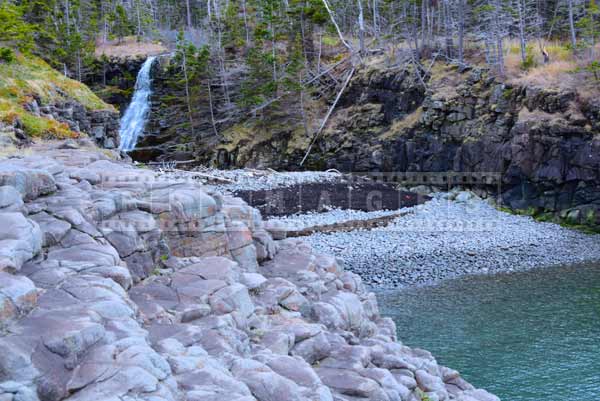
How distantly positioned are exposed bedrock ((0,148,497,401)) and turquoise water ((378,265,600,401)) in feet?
7.70

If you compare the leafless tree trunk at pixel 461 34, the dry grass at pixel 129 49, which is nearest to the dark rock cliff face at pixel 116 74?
the dry grass at pixel 129 49

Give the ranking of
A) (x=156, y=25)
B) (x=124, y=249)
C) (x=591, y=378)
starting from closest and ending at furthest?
1. (x=124, y=249)
2. (x=591, y=378)
3. (x=156, y=25)

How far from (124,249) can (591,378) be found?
1009 cm

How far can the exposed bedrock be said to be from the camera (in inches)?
253

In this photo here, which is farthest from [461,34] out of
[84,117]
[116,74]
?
[116,74]

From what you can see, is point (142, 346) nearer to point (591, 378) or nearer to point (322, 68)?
point (591, 378)

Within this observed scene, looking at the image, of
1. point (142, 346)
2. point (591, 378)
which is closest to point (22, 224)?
point (142, 346)

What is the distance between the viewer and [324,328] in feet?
33.0

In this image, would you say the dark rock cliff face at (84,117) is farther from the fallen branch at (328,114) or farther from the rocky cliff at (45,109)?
the fallen branch at (328,114)

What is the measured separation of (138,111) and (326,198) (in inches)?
860

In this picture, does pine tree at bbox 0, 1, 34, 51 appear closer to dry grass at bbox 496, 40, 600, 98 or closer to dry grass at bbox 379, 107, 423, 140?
dry grass at bbox 379, 107, 423, 140

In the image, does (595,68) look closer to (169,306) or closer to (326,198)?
(326,198)

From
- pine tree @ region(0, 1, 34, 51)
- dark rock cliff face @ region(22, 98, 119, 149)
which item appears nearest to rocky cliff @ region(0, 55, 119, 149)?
dark rock cliff face @ region(22, 98, 119, 149)

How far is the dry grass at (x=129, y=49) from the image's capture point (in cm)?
4856
